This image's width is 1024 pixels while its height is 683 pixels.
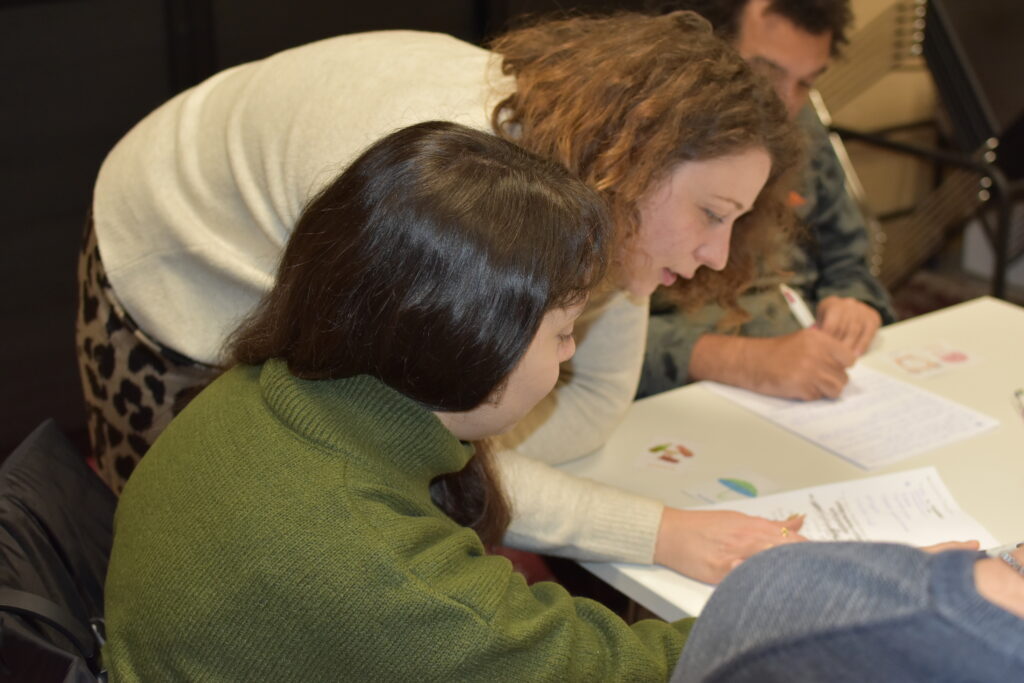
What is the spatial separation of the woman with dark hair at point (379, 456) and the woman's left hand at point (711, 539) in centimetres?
23

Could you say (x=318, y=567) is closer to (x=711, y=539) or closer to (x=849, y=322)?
(x=711, y=539)

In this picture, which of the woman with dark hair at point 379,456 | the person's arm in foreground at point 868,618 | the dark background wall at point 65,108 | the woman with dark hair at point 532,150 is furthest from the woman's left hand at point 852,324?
the person's arm in foreground at point 868,618

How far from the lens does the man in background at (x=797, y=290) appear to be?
1.86m

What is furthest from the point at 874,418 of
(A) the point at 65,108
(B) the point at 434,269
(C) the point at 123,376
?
(A) the point at 65,108

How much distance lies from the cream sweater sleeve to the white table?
42 mm

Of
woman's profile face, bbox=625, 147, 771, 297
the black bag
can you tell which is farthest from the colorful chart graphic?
the black bag

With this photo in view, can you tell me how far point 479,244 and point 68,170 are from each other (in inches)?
86.2

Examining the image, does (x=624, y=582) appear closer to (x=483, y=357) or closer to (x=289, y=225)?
(x=483, y=357)

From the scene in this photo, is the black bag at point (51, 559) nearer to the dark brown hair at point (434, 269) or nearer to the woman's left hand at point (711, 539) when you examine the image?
the dark brown hair at point (434, 269)

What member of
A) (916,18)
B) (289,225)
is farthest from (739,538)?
(916,18)

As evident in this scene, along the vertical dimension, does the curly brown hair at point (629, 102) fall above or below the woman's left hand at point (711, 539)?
above

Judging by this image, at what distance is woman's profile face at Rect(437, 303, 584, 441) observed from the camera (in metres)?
1.07

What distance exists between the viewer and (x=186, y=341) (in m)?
1.50

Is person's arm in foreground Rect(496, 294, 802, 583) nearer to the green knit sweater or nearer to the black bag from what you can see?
the green knit sweater
